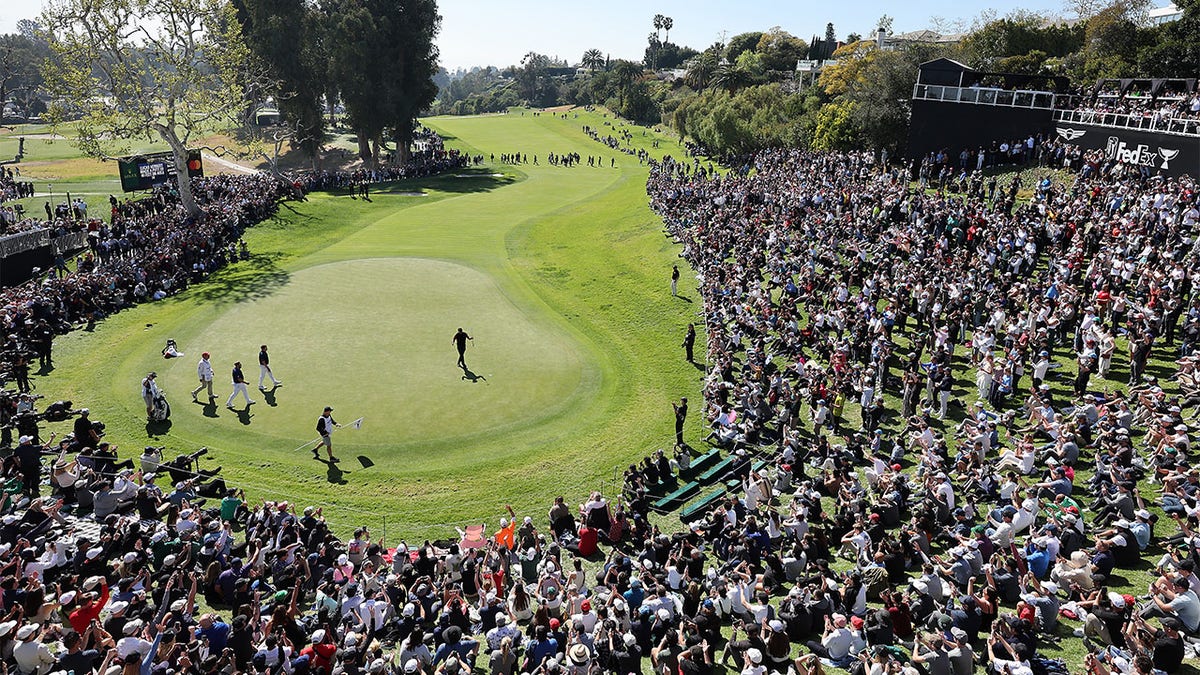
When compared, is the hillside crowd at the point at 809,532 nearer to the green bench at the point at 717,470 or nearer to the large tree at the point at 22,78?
the green bench at the point at 717,470

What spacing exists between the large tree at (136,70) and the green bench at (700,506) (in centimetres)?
4186

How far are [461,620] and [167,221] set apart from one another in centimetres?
4341

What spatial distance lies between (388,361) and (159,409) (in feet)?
25.9

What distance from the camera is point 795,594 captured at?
14266 millimetres

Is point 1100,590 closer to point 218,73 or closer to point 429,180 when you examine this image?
point 218,73

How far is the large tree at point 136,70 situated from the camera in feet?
158

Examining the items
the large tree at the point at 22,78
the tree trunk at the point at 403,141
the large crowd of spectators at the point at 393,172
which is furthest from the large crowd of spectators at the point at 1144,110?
the large tree at the point at 22,78

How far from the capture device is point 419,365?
99.3 ft

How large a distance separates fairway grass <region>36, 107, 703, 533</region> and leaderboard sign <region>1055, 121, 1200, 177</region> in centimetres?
Result: 2322

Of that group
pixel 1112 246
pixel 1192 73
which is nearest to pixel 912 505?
pixel 1112 246

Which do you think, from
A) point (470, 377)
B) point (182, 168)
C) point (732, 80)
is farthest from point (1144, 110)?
point (732, 80)

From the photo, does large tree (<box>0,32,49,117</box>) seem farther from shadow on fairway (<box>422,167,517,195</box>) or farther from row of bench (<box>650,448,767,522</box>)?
row of bench (<box>650,448,767,522</box>)

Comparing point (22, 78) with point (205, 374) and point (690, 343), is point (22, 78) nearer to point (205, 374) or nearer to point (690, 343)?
point (205, 374)

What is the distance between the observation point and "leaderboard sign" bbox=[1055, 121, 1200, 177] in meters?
37.5
